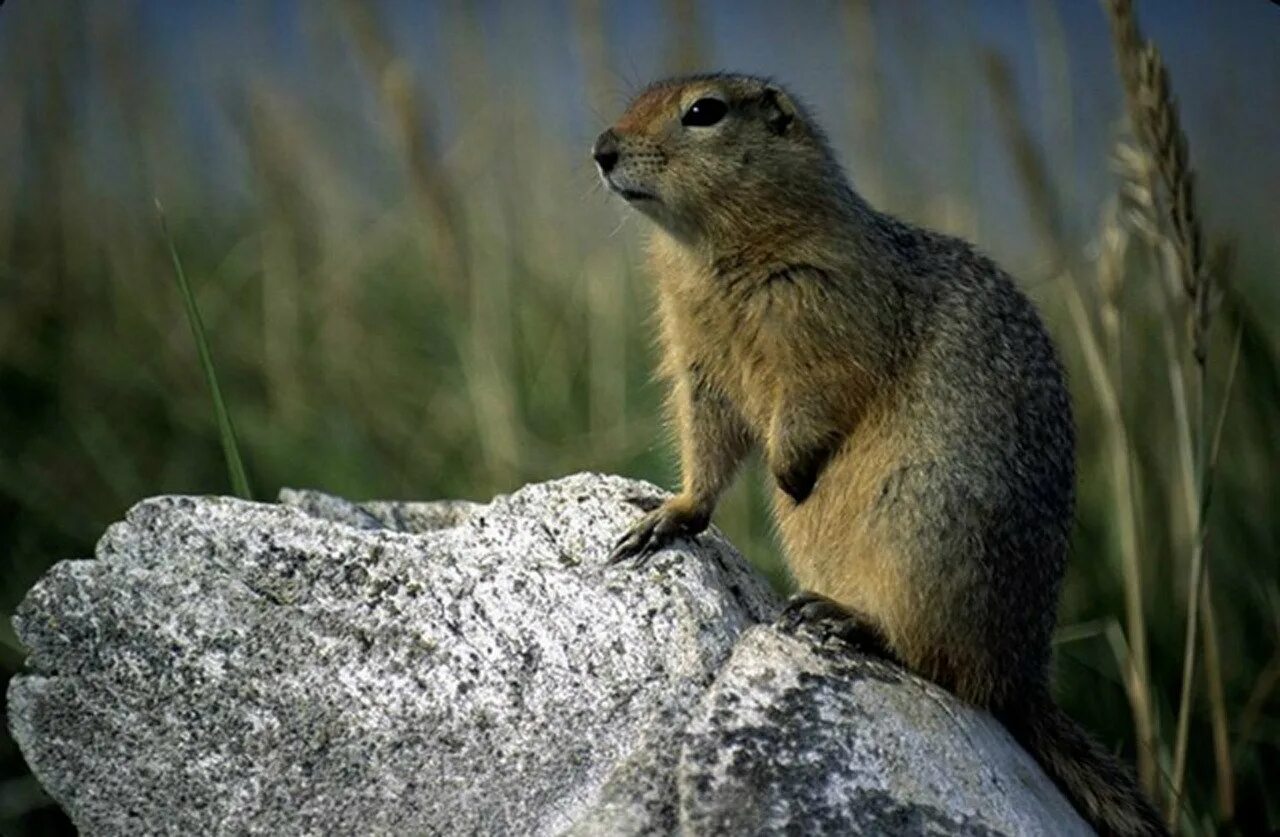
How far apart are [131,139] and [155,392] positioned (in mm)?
1618

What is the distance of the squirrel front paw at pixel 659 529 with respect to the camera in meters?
3.88

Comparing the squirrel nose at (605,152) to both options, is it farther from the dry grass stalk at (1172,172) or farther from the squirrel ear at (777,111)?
the dry grass stalk at (1172,172)

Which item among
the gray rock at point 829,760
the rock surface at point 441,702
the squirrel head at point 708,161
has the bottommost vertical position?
the gray rock at point 829,760

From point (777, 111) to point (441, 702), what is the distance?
228 centimetres

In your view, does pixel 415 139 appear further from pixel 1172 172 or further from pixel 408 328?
pixel 1172 172

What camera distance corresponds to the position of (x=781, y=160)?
4.93 metres

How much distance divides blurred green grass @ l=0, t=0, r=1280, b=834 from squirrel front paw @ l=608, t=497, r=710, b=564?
6.17ft

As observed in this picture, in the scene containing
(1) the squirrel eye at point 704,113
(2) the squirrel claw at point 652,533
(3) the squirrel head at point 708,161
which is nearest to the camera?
(2) the squirrel claw at point 652,533

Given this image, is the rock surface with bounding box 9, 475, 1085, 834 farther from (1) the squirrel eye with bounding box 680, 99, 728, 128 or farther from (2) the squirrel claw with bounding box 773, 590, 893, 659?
(1) the squirrel eye with bounding box 680, 99, 728, 128

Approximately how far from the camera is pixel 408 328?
8438 millimetres

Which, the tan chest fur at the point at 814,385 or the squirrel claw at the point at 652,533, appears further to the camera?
the tan chest fur at the point at 814,385

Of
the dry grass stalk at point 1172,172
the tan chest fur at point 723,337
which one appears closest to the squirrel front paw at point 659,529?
the tan chest fur at point 723,337

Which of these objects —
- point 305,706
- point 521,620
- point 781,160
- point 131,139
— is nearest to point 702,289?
point 781,160

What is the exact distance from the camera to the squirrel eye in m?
4.84
